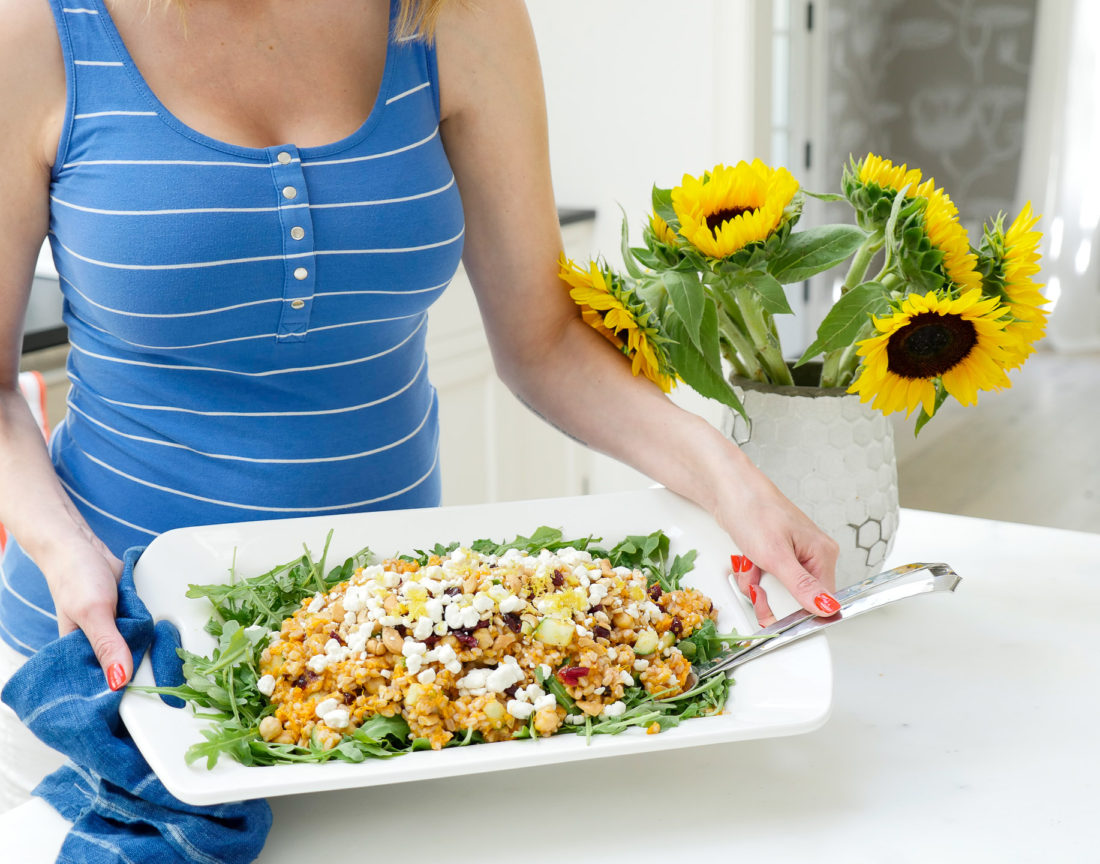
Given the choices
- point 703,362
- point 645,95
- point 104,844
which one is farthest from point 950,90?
point 104,844

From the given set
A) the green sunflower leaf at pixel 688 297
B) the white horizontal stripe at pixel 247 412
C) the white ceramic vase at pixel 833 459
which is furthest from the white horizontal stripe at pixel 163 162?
the white ceramic vase at pixel 833 459

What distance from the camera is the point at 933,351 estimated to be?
815 mm

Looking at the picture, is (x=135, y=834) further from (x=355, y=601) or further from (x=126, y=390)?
(x=126, y=390)

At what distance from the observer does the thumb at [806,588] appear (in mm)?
751

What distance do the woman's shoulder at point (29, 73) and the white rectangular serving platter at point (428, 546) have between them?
0.33 m

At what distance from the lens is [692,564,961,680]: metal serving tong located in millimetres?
745

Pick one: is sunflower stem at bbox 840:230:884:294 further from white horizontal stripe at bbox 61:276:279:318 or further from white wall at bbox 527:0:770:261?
white wall at bbox 527:0:770:261

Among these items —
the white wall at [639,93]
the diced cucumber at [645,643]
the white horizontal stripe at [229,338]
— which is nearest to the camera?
the diced cucumber at [645,643]

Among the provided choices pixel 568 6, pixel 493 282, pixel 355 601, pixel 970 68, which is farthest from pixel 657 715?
pixel 970 68

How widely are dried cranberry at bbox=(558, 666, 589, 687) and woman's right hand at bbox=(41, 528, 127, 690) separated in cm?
26

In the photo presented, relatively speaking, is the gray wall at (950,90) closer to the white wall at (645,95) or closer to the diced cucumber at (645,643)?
the white wall at (645,95)

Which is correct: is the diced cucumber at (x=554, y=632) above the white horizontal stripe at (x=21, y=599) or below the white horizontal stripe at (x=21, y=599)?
above

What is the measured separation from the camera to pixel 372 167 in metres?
0.93

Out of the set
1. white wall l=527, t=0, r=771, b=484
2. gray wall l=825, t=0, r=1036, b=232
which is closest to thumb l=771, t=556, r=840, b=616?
white wall l=527, t=0, r=771, b=484
